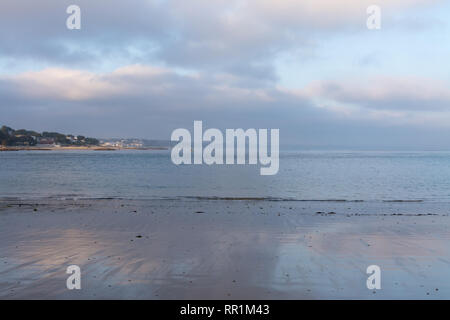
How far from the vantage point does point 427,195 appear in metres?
29.7

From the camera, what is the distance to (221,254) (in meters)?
10.5

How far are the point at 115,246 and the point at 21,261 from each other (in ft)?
8.19

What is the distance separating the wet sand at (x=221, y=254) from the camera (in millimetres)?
7633

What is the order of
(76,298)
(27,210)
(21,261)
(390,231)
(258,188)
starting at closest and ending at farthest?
(76,298) < (21,261) < (390,231) < (27,210) < (258,188)

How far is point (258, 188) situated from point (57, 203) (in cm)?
1699

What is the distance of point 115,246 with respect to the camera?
11.3m

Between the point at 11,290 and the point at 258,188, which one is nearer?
the point at 11,290

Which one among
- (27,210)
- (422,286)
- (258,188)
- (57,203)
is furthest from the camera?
(258,188)

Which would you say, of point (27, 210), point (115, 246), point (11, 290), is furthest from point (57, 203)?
point (11, 290)

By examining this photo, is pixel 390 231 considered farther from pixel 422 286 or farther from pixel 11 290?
pixel 11 290

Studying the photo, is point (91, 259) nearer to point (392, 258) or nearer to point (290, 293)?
point (290, 293)

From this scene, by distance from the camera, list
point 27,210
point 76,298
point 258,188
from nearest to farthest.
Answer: point 76,298 → point 27,210 → point 258,188

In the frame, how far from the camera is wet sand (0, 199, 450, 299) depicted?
7.63 m
